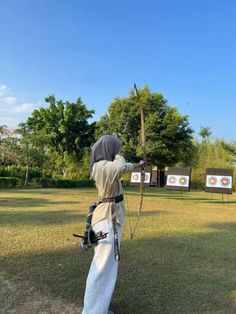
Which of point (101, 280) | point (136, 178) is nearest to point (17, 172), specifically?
point (136, 178)

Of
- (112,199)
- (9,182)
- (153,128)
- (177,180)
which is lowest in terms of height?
(9,182)

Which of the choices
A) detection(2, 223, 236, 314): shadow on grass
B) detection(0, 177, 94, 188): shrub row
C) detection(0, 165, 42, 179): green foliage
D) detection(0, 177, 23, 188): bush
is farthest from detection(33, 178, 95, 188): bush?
detection(2, 223, 236, 314): shadow on grass

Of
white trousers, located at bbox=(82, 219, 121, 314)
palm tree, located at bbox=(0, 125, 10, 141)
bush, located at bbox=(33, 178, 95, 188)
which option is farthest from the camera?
palm tree, located at bbox=(0, 125, 10, 141)

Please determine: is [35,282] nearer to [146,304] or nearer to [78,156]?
[146,304]

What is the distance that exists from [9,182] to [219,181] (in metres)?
10.4

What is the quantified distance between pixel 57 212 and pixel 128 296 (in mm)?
5216

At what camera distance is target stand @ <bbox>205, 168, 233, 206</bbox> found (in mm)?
12188

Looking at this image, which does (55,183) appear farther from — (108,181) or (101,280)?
(101,280)

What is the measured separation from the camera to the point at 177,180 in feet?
44.9

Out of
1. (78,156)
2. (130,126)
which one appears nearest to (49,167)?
(78,156)

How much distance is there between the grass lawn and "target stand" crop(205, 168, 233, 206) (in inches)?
219

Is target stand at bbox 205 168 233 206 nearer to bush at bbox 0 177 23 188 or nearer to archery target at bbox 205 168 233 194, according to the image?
archery target at bbox 205 168 233 194

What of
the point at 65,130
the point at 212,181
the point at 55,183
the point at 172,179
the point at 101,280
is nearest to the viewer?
the point at 101,280

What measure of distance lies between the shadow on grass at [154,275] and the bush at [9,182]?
12.7 metres
